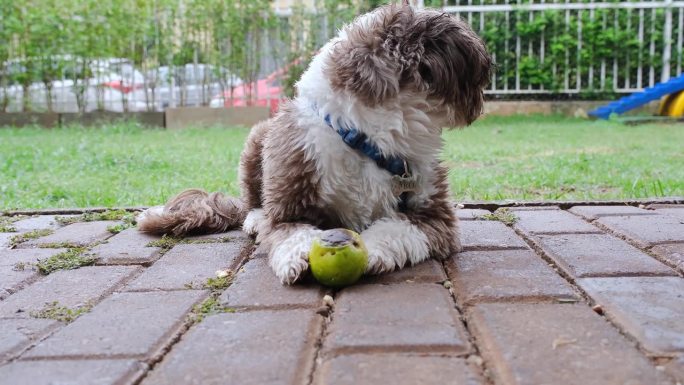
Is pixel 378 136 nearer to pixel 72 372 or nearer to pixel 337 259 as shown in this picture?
pixel 337 259

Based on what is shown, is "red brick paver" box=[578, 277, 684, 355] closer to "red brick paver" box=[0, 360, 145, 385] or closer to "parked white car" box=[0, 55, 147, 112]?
"red brick paver" box=[0, 360, 145, 385]

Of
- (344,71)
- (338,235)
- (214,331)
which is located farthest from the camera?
(344,71)

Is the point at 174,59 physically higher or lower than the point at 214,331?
higher

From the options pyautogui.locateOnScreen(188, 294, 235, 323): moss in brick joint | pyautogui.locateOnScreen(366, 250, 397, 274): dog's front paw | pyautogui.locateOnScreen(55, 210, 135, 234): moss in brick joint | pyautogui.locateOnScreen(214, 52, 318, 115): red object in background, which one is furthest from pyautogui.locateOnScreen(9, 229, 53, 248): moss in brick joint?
pyautogui.locateOnScreen(214, 52, 318, 115): red object in background

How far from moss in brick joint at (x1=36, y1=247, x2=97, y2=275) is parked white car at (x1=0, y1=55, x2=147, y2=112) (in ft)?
34.0

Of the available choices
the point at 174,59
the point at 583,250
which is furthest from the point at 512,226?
the point at 174,59

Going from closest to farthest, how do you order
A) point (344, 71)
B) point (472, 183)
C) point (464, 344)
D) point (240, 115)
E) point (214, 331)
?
1. point (464, 344)
2. point (214, 331)
3. point (344, 71)
4. point (472, 183)
5. point (240, 115)

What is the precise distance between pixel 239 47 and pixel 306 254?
10.6 m

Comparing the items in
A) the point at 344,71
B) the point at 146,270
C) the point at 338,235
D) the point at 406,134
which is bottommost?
the point at 146,270

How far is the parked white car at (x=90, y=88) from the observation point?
1264 cm

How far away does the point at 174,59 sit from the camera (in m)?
12.8

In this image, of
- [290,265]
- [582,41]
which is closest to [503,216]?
[290,265]

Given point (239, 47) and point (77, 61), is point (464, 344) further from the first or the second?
point (77, 61)

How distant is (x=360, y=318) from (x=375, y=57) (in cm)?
116
